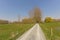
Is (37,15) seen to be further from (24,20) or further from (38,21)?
(24,20)

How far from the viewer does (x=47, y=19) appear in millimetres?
63125

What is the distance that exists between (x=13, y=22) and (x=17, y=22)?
176cm

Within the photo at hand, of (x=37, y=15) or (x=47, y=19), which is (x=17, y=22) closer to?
(x=37, y=15)

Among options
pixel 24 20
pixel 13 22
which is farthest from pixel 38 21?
pixel 13 22

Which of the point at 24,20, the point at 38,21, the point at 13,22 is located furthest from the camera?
the point at 38,21

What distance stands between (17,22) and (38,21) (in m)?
26.6

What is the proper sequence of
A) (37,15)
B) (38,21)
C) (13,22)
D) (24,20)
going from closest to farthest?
(13,22), (24,20), (37,15), (38,21)

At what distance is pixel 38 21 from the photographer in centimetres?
6806

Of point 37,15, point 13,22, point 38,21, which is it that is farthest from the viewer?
point 38,21

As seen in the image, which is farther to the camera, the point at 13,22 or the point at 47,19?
the point at 47,19

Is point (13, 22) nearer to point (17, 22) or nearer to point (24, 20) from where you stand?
point (17, 22)

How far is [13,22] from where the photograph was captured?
42031mm

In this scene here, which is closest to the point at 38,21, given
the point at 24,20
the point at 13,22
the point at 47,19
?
the point at 47,19

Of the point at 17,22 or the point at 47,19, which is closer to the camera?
the point at 17,22
